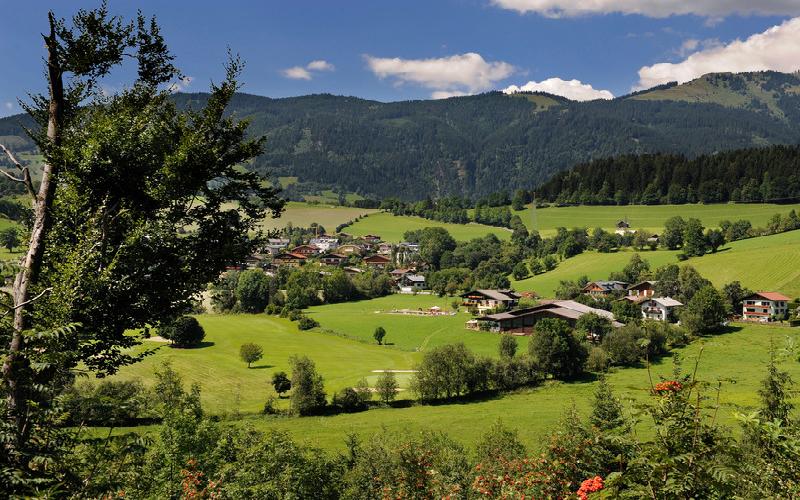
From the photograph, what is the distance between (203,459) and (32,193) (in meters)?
11.9

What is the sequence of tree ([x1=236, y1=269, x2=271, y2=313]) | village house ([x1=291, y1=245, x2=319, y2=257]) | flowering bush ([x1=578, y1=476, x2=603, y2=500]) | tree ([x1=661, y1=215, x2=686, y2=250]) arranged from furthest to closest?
village house ([x1=291, y1=245, x2=319, y2=257]) < tree ([x1=661, y1=215, x2=686, y2=250]) < tree ([x1=236, y1=269, x2=271, y2=313]) < flowering bush ([x1=578, y1=476, x2=603, y2=500])

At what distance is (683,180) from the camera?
512ft

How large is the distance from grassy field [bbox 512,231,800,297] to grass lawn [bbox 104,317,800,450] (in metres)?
18.3

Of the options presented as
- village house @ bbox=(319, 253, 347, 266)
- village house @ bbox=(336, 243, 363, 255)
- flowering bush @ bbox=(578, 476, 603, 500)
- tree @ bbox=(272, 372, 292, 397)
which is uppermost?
flowering bush @ bbox=(578, 476, 603, 500)

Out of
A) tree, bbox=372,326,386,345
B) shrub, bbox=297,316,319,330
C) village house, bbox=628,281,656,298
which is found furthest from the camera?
village house, bbox=628,281,656,298

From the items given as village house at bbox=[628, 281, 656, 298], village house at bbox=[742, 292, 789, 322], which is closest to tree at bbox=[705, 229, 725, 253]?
village house at bbox=[628, 281, 656, 298]

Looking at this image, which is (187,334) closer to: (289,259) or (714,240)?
(289,259)

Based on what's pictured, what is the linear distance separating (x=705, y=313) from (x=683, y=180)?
320 feet

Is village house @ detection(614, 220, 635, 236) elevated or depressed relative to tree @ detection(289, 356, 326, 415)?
elevated

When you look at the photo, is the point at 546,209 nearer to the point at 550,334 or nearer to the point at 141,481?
the point at 550,334

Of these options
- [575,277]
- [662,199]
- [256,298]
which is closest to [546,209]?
[662,199]

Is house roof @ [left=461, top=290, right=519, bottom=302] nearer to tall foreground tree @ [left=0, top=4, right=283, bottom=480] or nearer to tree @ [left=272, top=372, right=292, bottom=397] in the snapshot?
tree @ [left=272, top=372, right=292, bottom=397]

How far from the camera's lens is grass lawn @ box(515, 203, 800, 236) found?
130 m

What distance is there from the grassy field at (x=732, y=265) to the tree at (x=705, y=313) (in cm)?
1556
